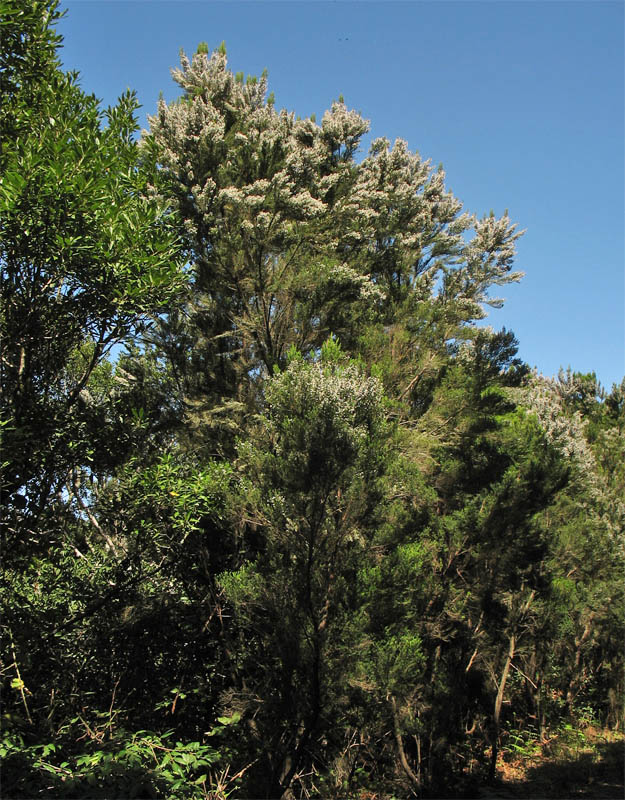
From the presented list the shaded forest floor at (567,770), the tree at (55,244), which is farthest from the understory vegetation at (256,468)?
the shaded forest floor at (567,770)

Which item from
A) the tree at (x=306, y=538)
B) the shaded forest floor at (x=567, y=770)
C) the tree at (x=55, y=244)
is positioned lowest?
the shaded forest floor at (x=567, y=770)

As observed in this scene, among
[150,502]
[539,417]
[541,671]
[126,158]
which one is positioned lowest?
[541,671]

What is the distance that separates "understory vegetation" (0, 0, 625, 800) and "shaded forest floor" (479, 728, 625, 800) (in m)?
0.38

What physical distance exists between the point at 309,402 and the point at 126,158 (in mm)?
3090

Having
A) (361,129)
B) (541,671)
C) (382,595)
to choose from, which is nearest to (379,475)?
(382,595)

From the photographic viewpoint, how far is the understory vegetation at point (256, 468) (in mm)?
5262

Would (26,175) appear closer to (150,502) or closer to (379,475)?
(150,502)

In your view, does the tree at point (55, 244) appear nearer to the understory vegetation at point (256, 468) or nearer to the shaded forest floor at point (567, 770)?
the understory vegetation at point (256, 468)

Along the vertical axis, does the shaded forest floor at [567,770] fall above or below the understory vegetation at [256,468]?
below

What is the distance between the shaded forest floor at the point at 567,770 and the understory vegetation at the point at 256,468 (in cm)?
38

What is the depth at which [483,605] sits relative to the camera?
9734 mm

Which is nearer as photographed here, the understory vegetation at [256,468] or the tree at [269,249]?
the understory vegetation at [256,468]

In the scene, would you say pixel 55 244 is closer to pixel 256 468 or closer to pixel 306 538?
pixel 256 468

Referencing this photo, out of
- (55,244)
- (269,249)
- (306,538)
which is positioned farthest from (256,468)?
(269,249)
